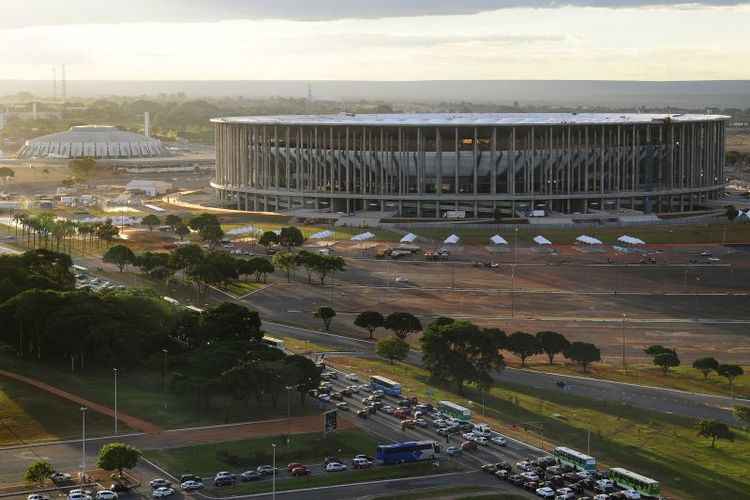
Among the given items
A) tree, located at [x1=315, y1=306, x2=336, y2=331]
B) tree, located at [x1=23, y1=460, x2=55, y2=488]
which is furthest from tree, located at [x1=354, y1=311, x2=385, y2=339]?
tree, located at [x1=23, y1=460, x2=55, y2=488]

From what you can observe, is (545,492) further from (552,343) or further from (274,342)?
(274,342)

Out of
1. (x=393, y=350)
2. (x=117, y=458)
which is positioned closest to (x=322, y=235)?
(x=393, y=350)

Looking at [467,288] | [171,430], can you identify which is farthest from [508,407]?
[467,288]

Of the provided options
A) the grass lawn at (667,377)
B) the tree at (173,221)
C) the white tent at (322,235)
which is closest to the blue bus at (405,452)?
the grass lawn at (667,377)

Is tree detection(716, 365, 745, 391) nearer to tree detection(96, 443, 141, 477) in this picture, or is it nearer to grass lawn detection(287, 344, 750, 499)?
grass lawn detection(287, 344, 750, 499)

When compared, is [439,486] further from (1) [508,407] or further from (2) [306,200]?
(2) [306,200]

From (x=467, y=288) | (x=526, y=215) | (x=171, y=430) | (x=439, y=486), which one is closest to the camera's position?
(x=439, y=486)

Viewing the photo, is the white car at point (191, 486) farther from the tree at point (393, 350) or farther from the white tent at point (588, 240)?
the white tent at point (588, 240)
